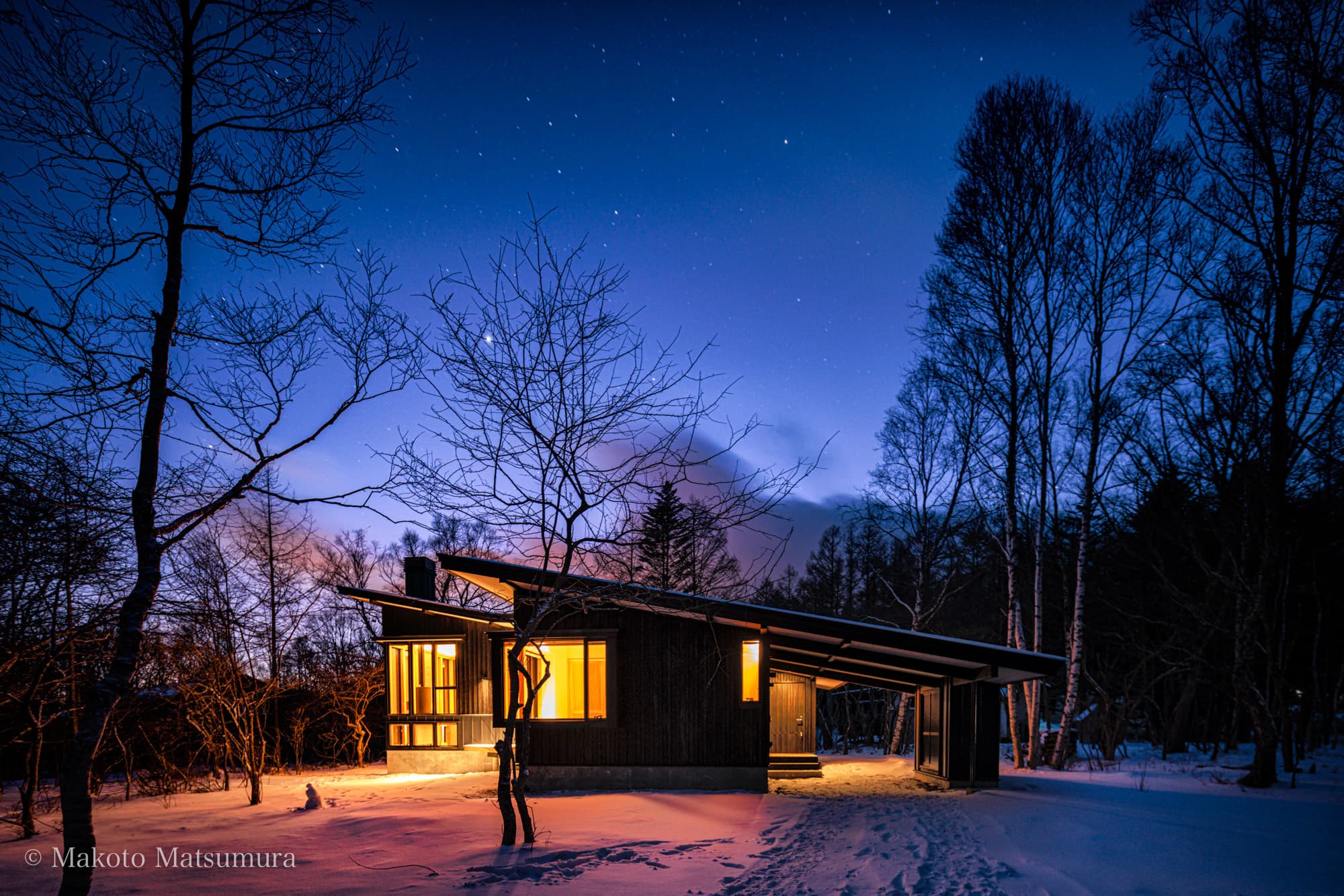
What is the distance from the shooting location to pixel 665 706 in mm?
11570

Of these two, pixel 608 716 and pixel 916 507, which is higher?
pixel 916 507

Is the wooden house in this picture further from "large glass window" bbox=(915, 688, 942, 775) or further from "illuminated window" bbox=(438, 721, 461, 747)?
"illuminated window" bbox=(438, 721, 461, 747)

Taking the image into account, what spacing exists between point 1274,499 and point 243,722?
1794 centimetres

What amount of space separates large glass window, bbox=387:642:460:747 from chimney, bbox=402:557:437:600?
1.39 metres

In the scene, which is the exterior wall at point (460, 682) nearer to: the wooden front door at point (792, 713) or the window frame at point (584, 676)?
the window frame at point (584, 676)

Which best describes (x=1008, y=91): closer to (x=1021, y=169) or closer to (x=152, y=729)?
(x=1021, y=169)

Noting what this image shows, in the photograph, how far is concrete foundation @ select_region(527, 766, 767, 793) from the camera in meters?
11.3

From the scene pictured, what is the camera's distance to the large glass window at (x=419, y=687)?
15.8 metres

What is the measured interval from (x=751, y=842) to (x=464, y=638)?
395 inches

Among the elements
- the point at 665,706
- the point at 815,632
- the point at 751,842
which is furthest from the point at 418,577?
the point at 751,842

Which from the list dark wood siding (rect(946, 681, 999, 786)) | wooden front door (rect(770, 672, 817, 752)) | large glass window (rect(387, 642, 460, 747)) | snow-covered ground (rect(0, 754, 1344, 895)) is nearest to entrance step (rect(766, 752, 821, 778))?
wooden front door (rect(770, 672, 817, 752))

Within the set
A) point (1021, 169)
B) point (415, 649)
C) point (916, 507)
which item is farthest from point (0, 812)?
point (1021, 169)

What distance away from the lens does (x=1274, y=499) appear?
11992 mm

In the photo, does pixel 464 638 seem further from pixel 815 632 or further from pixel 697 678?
pixel 815 632
